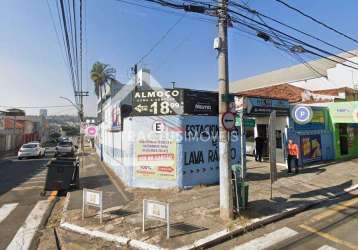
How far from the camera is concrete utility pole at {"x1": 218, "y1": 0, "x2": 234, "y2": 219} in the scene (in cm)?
757

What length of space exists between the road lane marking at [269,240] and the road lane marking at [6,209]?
6903 mm

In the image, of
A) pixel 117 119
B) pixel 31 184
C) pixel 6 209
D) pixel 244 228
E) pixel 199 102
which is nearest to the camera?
pixel 244 228

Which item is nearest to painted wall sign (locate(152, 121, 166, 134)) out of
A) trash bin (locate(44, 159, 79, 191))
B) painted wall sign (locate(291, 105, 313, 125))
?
trash bin (locate(44, 159, 79, 191))

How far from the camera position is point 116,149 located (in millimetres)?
15312

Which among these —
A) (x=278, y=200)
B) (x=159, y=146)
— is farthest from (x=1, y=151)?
(x=278, y=200)

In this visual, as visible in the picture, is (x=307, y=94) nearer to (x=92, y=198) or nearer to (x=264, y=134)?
(x=264, y=134)

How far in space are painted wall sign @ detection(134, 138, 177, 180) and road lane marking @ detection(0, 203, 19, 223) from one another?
441 centimetres

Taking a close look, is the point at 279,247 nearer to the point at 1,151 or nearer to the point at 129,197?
the point at 129,197

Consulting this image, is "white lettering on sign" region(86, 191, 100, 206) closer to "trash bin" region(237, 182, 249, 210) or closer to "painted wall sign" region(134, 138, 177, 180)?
"painted wall sign" region(134, 138, 177, 180)

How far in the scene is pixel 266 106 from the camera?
603 inches

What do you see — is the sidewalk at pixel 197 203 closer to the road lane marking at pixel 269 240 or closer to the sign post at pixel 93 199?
the sign post at pixel 93 199

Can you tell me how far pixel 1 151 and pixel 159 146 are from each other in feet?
120

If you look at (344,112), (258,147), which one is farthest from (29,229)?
(344,112)

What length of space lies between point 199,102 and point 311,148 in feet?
29.5
